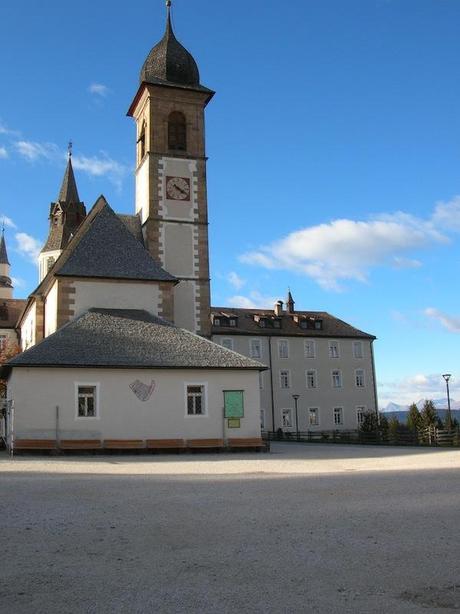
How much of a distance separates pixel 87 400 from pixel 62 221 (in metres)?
34.5

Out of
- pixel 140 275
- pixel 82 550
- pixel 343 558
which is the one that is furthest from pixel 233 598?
pixel 140 275

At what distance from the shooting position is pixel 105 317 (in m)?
27.9

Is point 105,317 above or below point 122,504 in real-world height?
above

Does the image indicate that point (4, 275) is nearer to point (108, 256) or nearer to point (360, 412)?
point (360, 412)

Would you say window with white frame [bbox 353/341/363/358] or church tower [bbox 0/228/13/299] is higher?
church tower [bbox 0/228/13/299]

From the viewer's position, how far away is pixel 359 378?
6091cm

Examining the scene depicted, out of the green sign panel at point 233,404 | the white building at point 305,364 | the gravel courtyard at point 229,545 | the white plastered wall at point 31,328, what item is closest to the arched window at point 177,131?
the white plastered wall at point 31,328

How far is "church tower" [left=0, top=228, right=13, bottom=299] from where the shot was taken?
83.6 meters

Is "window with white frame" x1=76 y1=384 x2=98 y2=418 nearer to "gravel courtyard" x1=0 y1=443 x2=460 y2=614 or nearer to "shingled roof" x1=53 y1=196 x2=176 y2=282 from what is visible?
"shingled roof" x1=53 y1=196 x2=176 y2=282

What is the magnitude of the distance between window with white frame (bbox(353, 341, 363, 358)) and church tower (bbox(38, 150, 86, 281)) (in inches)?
1000

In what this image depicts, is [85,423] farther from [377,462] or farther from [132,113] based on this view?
[132,113]

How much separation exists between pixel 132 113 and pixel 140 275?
13798mm

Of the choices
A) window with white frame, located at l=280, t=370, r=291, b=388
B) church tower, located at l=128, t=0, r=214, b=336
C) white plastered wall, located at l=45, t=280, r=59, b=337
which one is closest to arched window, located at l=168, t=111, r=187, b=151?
church tower, located at l=128, t=0, r=214, b=336

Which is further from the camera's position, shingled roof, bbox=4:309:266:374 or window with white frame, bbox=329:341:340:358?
window with white frame, bbox=329:341:340:358
